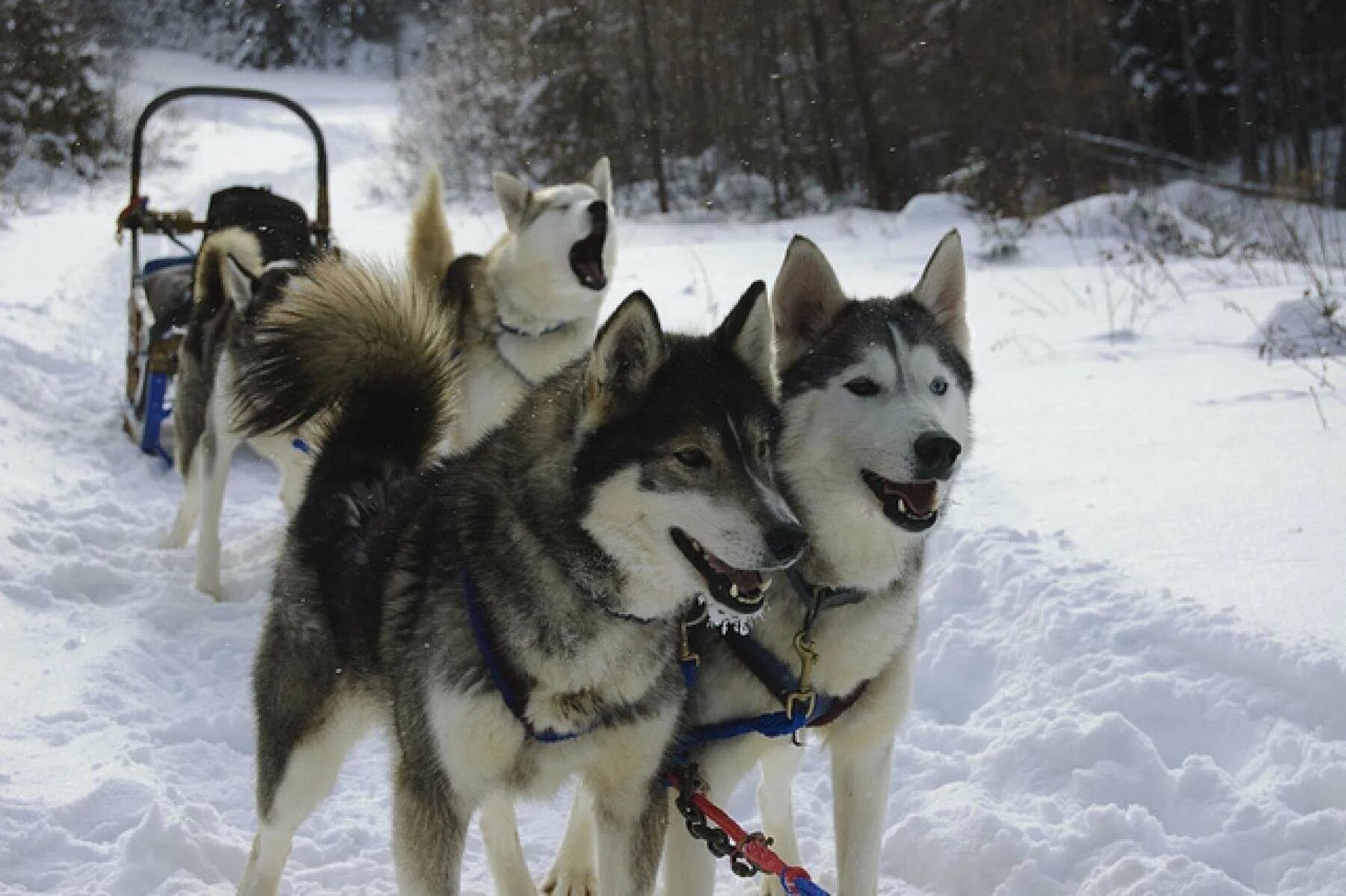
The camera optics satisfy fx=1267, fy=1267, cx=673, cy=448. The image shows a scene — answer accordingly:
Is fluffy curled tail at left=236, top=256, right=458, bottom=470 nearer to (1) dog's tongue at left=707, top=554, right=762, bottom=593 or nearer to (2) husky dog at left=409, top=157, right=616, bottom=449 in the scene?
(1) dog's tongue at left=707, top=554, right=762, bottom=593

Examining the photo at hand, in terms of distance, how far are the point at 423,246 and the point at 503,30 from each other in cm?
1590

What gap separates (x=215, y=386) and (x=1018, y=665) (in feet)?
11.3

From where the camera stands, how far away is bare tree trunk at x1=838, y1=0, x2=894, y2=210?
15852 mm

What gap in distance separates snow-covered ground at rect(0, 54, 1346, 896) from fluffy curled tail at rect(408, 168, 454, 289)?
1424 millimetres

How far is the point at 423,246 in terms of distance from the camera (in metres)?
6.27

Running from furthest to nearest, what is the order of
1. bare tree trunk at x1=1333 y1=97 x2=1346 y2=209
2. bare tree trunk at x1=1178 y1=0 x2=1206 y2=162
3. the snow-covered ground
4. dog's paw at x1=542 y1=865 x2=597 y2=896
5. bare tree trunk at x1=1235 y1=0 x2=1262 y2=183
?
1. bare tree trunk at x1=1178 y1=0 x2=1206 y2=162
2. bare tree trunk at x1=1235 y1=0 x2=1262 y2=183
3. bare tree trunk at x1=1333 y1=97 x2=1346 y2=209
4. dog's paw at x1=542 y1=865 x2=597 y2=896
5. the snow-covered ground

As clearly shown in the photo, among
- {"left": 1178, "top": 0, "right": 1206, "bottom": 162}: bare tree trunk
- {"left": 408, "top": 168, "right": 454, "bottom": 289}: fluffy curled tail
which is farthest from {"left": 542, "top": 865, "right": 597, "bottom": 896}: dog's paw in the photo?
{"left": 1178, "top": 0, "right": 1206, "bottom": 162}: bare tree trunk

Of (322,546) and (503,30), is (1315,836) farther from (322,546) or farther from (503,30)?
(503,30)

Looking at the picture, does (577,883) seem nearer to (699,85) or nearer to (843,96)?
(843,96)

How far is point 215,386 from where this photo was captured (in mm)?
5324

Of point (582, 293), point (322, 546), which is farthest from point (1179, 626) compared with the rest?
point (582, 293)

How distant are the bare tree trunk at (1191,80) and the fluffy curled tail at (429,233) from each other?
17084mm

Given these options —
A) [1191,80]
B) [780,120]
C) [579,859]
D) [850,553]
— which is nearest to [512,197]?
[579,859]

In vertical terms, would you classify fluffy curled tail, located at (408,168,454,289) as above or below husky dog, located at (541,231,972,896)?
above
